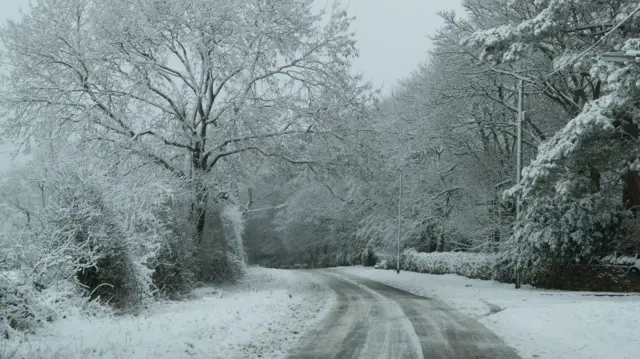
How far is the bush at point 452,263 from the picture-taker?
29.8 meters

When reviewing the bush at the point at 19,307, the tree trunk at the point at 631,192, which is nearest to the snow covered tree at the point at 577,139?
the tree trunk at the point at 631,192

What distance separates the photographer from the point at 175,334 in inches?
374

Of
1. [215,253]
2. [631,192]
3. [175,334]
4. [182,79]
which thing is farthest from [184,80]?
[631,192]

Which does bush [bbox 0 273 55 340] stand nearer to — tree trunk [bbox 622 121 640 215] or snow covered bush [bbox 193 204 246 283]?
snow covered bush [bbox 193 204 246 283]

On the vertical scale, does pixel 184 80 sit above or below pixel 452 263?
above

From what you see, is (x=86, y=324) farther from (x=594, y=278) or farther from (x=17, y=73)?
(x=594, y=278)

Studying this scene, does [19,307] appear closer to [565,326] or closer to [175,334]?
[175,334]

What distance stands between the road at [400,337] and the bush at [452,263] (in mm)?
14754

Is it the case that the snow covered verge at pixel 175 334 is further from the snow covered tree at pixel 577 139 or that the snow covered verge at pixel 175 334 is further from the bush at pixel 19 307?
the snow covered tree at pixel 577 139

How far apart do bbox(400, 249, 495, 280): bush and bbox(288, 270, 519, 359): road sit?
48.4 ft

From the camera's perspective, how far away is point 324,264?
70312 millimetres

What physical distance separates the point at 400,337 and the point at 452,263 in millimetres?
24933

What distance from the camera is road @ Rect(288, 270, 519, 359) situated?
29.5ft

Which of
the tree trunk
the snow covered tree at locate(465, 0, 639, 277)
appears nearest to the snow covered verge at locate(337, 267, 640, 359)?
the snow covered tree at locate(465, 0, 639, 277)
